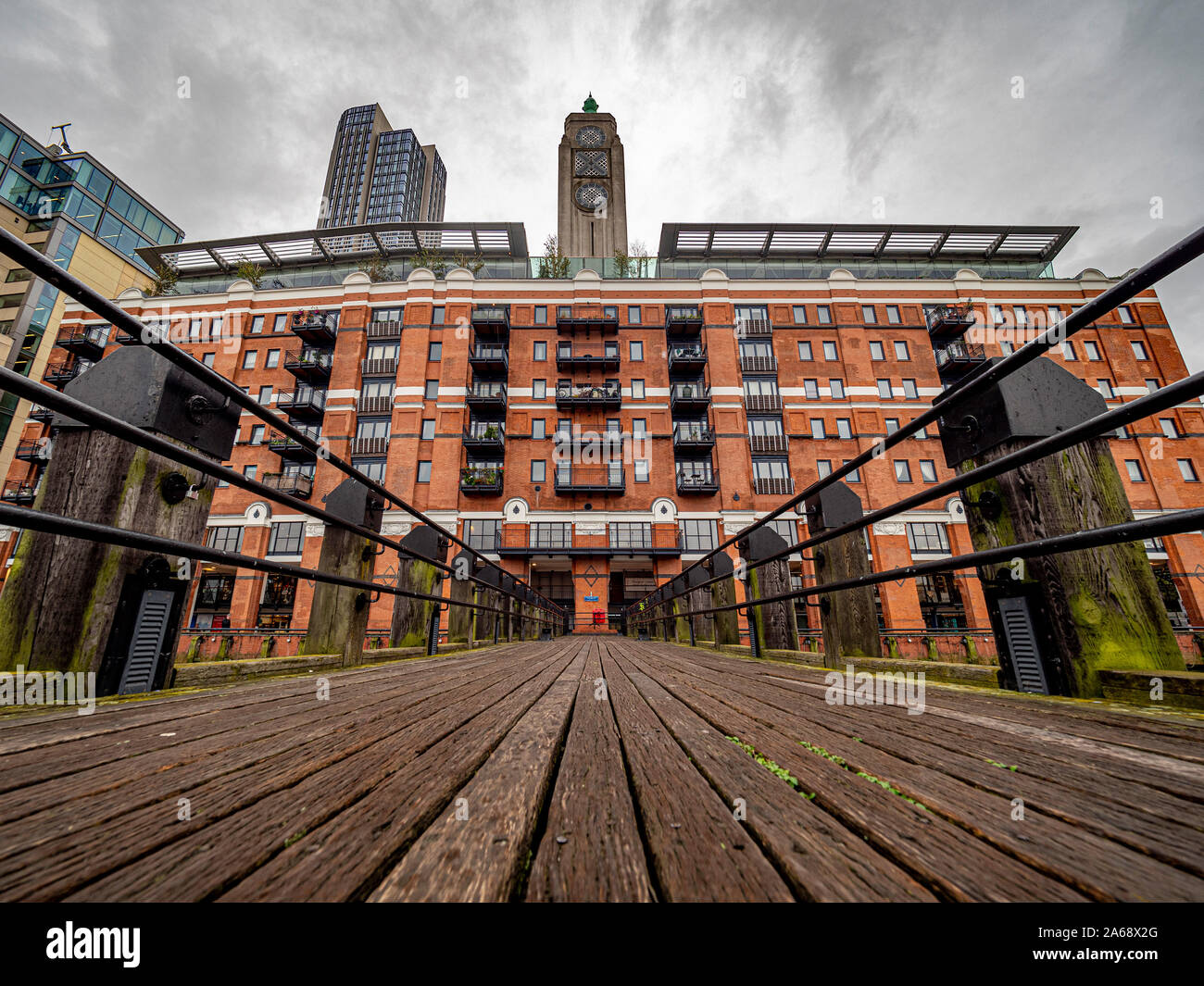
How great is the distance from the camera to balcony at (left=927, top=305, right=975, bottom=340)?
23.7m

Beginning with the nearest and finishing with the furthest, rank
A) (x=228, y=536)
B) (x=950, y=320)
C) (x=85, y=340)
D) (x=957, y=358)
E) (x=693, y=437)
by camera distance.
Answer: (x=228, y=536) < (x=693, y=437) < (x=957, y=358) < (x=950, y=320) < (x=85, y=340)

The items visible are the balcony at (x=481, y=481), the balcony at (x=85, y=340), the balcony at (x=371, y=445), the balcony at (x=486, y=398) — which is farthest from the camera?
the balcony at (x=85, y=340)

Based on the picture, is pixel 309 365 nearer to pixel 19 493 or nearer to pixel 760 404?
pixel 19 493

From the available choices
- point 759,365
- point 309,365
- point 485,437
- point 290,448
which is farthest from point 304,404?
point 759,365

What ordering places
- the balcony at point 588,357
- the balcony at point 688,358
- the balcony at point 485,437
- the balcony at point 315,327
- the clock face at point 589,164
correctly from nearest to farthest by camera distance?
the balcony at point 485,437 < the balcony at point 688,358 < the balcony at point 588,357 < the balcony at point 315,327 < the clock face at point 589,164

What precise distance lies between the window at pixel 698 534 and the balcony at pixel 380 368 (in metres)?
16.0

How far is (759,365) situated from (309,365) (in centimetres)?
2211

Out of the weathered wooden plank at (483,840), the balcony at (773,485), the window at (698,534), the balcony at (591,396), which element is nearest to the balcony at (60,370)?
the balcony at (591,396)

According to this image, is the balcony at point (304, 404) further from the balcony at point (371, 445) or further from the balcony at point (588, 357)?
the balcony at point (588, 357)

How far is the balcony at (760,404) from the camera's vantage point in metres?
Result: 22.8

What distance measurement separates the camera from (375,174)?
65688 millimetres

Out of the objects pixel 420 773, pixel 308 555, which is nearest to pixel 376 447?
pixel 308 555
